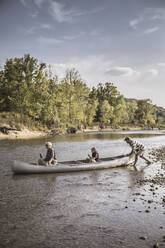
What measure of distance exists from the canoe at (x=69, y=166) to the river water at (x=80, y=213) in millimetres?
696

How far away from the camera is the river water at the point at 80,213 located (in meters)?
6.50

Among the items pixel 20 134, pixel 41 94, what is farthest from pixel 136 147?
pixel 41 94

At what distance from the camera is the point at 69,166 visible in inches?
589

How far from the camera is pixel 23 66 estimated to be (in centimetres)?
6388

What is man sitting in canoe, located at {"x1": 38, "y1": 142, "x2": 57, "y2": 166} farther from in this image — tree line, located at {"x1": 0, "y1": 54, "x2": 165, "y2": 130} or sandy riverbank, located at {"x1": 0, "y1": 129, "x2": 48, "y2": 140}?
tree line, located at {"x1": 0, "y1": 54, "x2": 165, "y2": 130}

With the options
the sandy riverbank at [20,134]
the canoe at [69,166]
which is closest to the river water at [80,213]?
the canoe at [69,166]

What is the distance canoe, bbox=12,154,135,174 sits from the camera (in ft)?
46.5

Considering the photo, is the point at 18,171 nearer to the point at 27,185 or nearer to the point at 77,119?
the point at 27,185

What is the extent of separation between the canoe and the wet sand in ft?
2.89

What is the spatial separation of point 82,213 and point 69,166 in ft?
21.8

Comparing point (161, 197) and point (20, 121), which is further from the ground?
point (20, 121)

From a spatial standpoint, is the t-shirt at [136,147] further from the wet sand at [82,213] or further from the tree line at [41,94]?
the tree line at [41,94]

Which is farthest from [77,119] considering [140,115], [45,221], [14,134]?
[45,221]

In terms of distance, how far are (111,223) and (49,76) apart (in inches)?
2491
